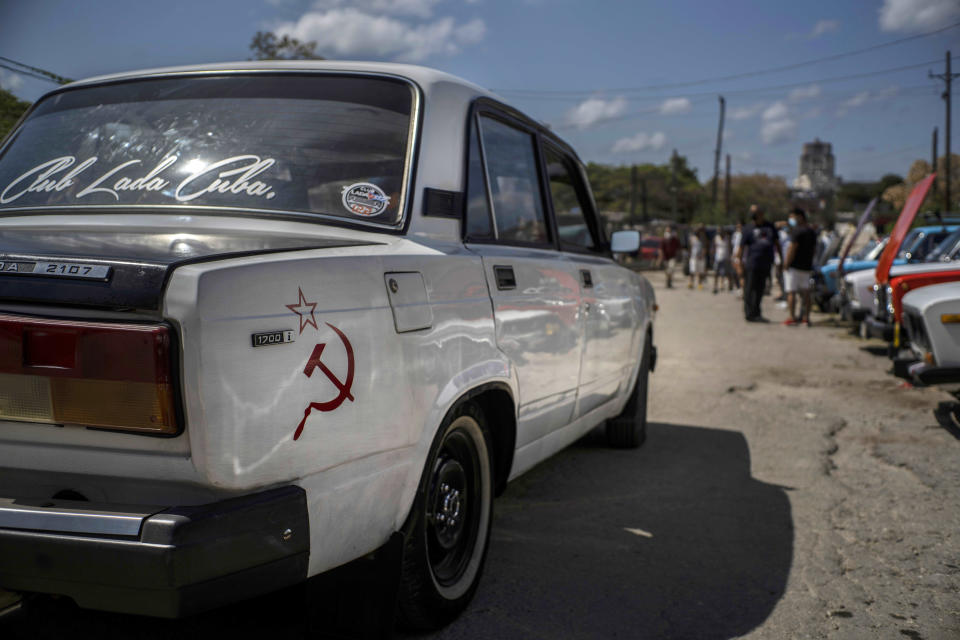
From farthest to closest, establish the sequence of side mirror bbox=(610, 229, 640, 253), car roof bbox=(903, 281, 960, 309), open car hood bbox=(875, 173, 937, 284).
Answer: open car hood bbox=(875, 173, 937, 284) < car roof bbox=(903, 281, 960, 309) < side mirror bbox=(610, 229, 640, 253)

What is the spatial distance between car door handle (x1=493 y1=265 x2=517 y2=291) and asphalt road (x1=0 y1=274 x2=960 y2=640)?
3.71ft

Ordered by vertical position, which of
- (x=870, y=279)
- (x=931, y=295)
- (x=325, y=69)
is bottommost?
(x=870, y=279)

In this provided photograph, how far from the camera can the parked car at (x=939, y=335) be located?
20.8ft

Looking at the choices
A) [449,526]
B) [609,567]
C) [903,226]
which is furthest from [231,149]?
[903,226]

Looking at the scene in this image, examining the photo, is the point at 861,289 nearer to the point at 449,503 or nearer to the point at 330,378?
the point at 449,503

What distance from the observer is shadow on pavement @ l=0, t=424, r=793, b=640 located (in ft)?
9.34

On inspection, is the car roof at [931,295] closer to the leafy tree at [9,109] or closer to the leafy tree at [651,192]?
the leafy tree at [9,109]

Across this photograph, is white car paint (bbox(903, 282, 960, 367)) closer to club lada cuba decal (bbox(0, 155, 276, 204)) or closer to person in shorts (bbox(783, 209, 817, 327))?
club lada cuba decal (bbox(0, 155, 276, 204))

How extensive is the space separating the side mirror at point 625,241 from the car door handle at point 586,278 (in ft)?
2.70

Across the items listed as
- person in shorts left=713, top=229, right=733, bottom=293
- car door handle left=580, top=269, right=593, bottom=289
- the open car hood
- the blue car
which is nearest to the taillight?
car door handle left=580, top=269, right=593, bottom=289

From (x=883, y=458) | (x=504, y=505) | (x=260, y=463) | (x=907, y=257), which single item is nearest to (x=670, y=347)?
(x=907, y=257)

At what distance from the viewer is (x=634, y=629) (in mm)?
2982

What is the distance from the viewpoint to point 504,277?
10.3 feet

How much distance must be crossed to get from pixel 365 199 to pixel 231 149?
0.46m
